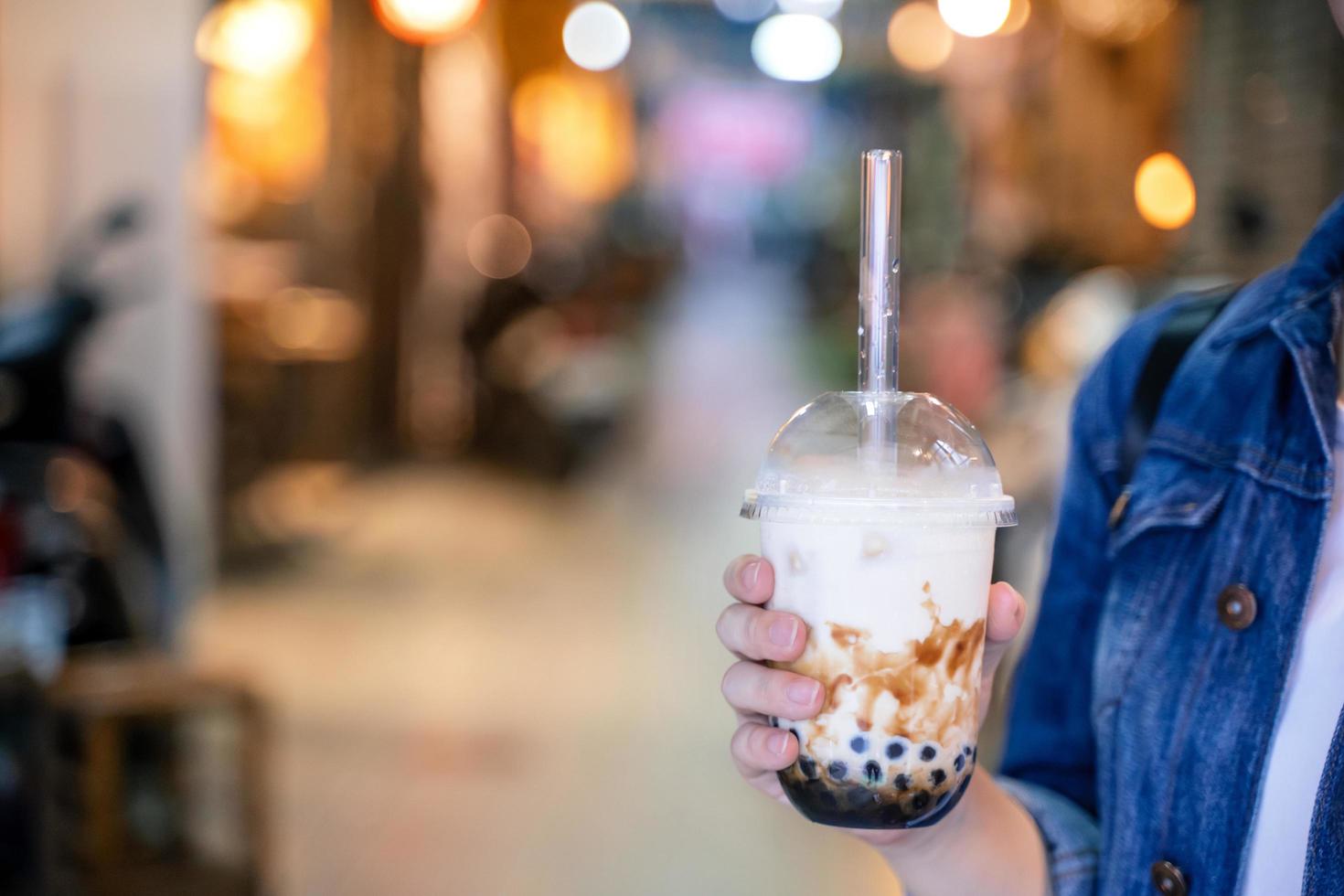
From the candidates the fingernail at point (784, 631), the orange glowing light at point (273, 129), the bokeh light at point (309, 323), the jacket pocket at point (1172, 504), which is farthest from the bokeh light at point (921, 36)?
the fingernail at point (784, 631)

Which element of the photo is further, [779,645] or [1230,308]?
[1230,308]

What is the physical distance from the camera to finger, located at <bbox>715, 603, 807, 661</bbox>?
88 cm

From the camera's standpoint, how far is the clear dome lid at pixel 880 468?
0.90m

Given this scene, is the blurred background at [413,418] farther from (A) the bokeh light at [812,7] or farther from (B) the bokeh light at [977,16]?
(A) the bokeh light at [812,7]

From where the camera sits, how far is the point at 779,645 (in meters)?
0.88

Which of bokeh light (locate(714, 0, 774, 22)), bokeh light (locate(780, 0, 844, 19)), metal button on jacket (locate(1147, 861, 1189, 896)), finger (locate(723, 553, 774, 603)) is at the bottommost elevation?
metal button on jacket (locate(1147, 861, 1189, 896))

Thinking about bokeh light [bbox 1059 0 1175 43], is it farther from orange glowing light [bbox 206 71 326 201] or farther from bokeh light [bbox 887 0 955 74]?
orange glowing light [bbox 206 71 326 201]

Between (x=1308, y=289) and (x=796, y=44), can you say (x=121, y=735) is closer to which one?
(x=1308, y=289)

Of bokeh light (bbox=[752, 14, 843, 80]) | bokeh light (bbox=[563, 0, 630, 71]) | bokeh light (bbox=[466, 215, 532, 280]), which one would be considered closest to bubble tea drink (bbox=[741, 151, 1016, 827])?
bokeh light (bbox=[466, 215, 532, 280])

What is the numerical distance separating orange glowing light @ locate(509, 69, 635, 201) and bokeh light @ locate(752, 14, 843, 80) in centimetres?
221

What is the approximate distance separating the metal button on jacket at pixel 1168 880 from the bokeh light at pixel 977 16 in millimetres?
7767

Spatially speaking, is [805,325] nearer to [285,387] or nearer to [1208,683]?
[285,387]

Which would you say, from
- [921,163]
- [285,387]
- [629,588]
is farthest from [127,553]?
[921,163]

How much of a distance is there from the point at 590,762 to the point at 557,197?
13.4 metres
